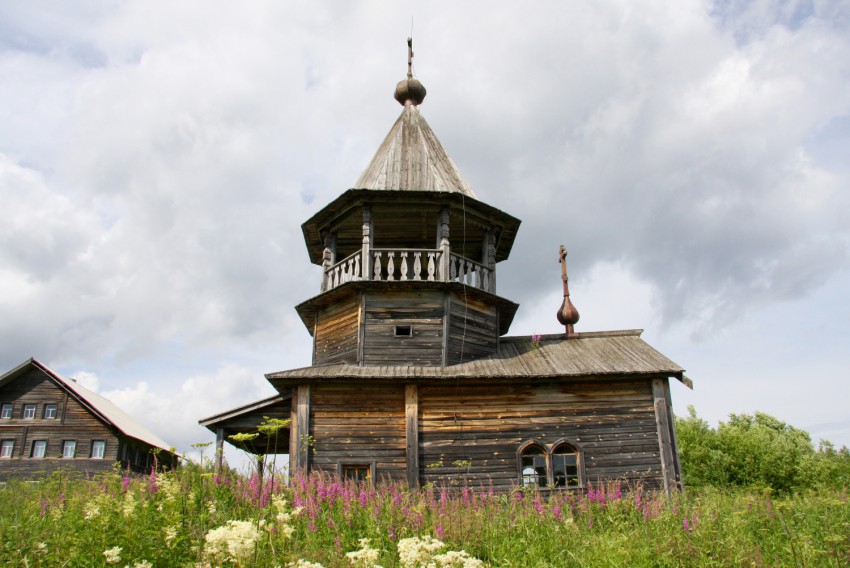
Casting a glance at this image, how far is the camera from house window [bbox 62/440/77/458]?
27156 mm

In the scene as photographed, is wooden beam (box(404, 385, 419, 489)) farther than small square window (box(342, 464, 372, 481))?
No

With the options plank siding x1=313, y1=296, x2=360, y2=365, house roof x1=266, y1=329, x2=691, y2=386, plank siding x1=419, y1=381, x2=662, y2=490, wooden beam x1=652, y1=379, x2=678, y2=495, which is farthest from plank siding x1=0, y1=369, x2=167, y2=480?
wooden beam x1=652, y1=379, x2=678, y2=495

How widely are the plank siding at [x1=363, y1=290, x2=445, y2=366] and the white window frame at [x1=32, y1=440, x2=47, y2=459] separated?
22.0 meters

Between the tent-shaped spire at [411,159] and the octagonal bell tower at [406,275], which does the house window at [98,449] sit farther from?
the tent-shaped spire at [411,159]

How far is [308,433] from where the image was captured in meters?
12.4

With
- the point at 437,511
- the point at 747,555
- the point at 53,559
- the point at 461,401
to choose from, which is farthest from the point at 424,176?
the point at 53,559

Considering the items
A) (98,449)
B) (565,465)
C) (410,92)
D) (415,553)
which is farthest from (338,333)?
(98,449)

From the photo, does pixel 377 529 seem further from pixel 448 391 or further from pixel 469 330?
pixel 469 330

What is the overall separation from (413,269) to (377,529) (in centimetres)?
923

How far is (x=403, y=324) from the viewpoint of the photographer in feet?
45.8

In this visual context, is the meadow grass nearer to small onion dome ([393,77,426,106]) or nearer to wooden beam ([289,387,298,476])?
wooden beam ([289,387,298,476])

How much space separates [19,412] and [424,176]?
24168 millimetres

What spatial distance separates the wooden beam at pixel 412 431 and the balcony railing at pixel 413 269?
2.82 meters

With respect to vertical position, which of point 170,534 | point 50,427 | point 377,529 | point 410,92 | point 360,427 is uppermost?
point 410,92
